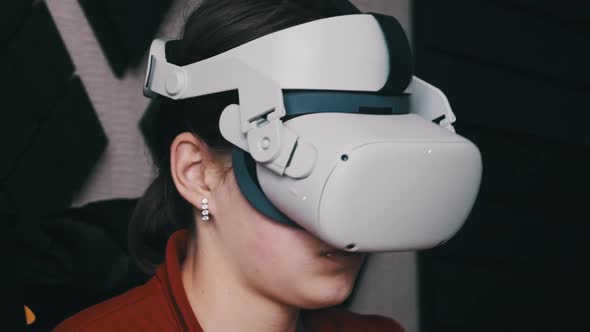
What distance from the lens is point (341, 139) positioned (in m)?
0.72

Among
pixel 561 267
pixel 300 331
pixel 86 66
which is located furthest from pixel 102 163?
pixel 561 267

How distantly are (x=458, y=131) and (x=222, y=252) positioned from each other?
3.35 feet

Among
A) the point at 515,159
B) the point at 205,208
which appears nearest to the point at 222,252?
the point at 205,208

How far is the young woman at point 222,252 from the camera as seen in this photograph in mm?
812

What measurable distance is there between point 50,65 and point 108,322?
0.43m

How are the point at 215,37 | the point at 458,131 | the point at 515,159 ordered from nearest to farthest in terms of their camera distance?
1. the point at 215,37
2. the point at 458,131
3. the point at 515,159

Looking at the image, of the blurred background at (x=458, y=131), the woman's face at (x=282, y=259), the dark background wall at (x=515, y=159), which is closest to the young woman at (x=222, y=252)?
the woman's face at (x=282, y=259)

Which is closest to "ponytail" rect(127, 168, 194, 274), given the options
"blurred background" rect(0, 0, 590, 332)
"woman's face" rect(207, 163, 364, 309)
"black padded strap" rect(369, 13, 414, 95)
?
"blurred background" rect(0, 0, 590, 332)

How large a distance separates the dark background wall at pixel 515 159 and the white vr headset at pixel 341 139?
880mm

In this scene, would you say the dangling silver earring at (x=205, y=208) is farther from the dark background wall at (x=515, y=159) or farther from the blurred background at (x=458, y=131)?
the dark background wall at (x=515, y=159)

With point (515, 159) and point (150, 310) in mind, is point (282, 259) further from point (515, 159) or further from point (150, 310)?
point (515, 159)

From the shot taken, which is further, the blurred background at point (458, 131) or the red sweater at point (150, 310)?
the blurred background at point (458, 131)

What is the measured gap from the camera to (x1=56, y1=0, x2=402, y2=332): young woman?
0.81m

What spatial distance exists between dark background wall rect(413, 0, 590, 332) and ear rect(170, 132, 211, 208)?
35.2 inches
